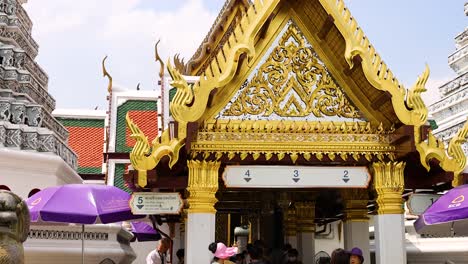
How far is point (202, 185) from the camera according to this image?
8242 millimetres

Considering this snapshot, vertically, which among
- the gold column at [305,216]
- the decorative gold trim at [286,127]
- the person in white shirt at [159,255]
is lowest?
the person in white shirt at [159,255]

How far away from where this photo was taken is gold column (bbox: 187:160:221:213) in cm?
820

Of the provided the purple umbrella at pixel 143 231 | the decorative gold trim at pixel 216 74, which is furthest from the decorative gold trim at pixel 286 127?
the purple umbrella at pixel 143 231

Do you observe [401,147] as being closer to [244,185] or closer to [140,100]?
[244,185]

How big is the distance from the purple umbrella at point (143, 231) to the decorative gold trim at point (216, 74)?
6.04m

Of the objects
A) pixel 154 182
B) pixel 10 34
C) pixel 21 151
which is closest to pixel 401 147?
pixel 154 182

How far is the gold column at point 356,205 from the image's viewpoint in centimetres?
1030

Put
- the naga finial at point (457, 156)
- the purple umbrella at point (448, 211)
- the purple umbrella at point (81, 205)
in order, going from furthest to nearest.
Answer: the naga finial at point (457, 156)
the purple umbrella at point (81, 205)
the purple umbrella at point (448, 211)

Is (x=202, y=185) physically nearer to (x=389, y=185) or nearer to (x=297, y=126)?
(x=297, y=126)

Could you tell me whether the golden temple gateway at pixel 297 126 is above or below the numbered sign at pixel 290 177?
above

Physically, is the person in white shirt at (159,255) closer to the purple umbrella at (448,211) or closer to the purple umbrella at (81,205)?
the purple umbrella at (81,205)

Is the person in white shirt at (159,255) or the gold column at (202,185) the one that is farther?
the person in white shirt at (159,255)

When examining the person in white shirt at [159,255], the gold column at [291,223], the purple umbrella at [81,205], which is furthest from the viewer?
the gold column at [291,223]

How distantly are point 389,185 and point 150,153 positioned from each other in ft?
11.1
